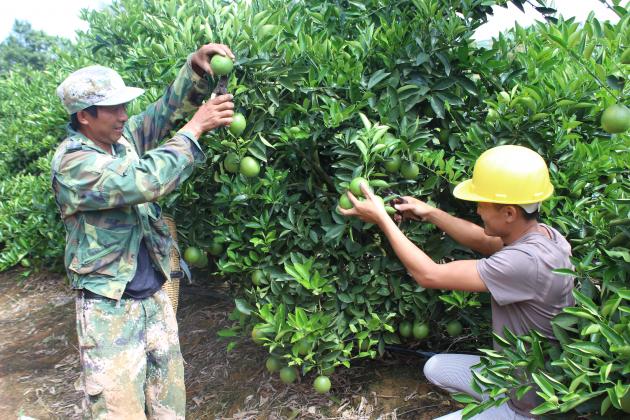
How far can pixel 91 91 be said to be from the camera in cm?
227

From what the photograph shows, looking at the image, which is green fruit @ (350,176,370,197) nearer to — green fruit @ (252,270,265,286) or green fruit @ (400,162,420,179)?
green fruit @ (400,162,420,179)

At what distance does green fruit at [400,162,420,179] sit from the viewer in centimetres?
245

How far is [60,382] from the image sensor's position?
3.70 metres

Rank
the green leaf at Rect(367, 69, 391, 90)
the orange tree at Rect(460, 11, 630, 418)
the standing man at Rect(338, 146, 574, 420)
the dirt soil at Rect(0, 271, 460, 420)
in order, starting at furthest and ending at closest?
the dirt soil at Rect(0, 271, 460, 420), the green leaf at Rect(367, 69, 391, 90), the standing man at Rect(338, 146, 574, 420), the orange tree at Rect(460, 11, 630, 418)

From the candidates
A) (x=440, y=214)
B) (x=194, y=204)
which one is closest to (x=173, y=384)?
(x=194, y=204)

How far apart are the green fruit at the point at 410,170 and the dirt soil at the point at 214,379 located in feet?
4.12

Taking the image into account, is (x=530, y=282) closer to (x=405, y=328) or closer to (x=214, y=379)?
(x=405, y=328)

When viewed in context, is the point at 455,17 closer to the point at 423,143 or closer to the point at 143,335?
the point at 423,143

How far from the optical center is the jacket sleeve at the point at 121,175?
84.4 inches

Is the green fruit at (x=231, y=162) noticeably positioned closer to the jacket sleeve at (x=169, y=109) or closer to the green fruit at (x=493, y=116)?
the jacket sleeve at (x=169, y=109)

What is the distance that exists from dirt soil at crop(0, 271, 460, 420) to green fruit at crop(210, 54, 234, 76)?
1.83m

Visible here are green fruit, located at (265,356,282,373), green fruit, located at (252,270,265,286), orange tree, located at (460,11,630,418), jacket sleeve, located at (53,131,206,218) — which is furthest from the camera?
green fruit, located at (265,356,282,373)

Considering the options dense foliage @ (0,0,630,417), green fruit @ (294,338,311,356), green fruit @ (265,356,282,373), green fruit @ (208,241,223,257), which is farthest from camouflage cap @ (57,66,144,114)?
green fruit @ (265,356,282,373)

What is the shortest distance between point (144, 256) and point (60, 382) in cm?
182
